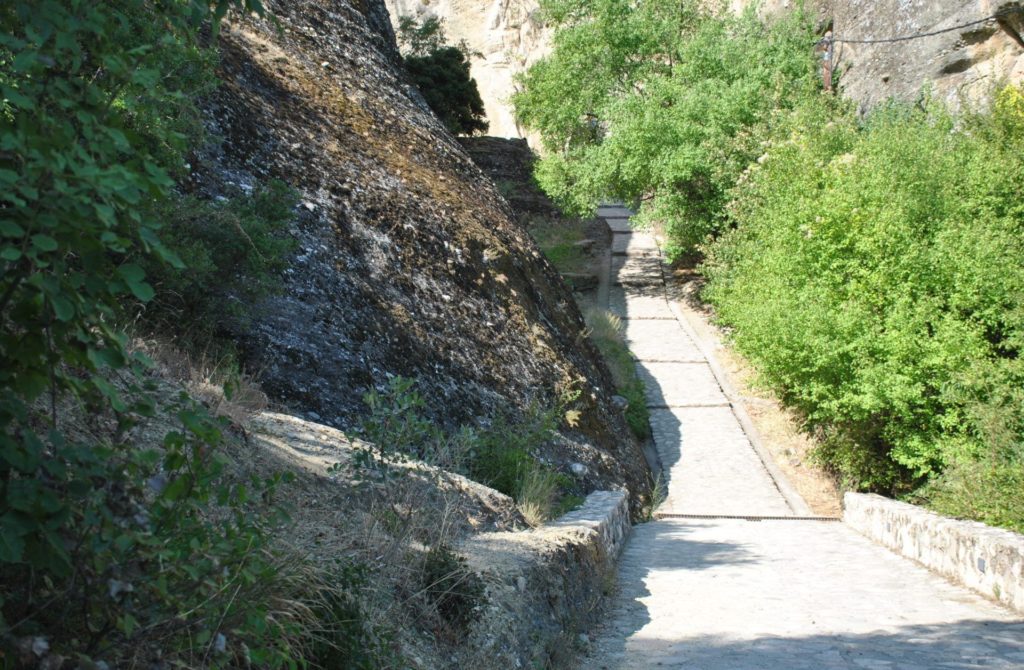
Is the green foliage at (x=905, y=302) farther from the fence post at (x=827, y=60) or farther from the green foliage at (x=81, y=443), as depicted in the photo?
the green foliage at (x=81, y=443)

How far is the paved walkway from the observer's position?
6094 mm

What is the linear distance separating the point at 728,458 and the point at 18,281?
16124 mm

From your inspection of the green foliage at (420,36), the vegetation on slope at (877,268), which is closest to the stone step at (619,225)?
the green foliage at (420,36)

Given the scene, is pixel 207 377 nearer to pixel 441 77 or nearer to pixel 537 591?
pixel 537 591

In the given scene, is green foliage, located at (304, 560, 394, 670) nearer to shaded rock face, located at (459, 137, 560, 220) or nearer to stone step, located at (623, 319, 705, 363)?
stone step, located at (623, 319, 705, 363)

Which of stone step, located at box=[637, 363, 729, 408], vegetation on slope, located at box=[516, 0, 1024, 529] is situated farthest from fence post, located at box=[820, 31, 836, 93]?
stone step, located at box=[637, 363, 729, 408]

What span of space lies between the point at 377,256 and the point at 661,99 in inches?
644

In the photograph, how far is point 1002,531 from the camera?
816 centimetres

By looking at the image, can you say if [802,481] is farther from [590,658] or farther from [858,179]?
[590,658]

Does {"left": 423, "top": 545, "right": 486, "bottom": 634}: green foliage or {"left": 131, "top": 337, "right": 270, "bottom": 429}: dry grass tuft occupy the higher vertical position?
{"left": 131, "top": 337, "right": 270, "bottom": 429}: dry grass tuft

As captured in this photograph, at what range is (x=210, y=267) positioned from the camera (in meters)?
7.00

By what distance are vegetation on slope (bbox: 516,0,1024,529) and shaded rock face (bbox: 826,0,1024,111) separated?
3.25ft

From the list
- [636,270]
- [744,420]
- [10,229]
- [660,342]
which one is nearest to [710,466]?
[744,420]

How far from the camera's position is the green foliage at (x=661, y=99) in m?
24.1
